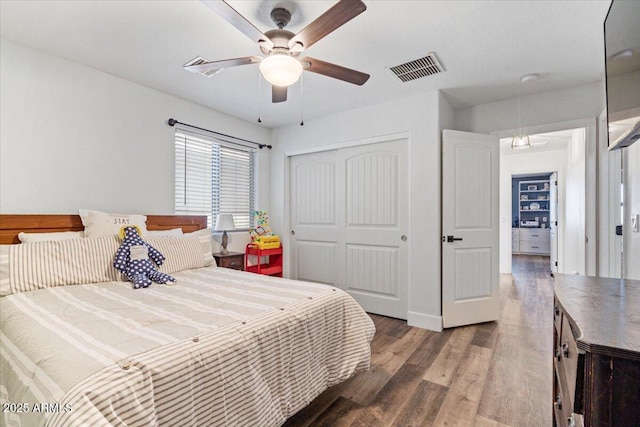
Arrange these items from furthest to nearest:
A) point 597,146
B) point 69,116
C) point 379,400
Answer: point 597,146 < point 69,116 < point 379,400

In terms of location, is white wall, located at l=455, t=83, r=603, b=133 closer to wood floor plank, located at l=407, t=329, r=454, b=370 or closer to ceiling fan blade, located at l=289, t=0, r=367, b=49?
wood floor plank, located at l=407, t=329, r=454, b=370

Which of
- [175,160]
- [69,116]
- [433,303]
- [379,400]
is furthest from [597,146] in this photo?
[69,116]

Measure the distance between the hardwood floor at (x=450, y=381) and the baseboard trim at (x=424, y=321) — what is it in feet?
0.26

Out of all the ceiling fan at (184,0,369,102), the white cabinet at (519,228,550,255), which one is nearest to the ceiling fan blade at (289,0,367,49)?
the ceiling fan at (184,0,369,102)

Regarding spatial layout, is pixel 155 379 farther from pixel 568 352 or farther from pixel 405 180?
pixel 405 180

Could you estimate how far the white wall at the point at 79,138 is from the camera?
7.42ft

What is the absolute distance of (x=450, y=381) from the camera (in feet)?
6.88

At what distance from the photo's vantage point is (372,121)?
353 centimetres

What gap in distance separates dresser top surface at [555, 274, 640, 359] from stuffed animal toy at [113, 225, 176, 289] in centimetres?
227

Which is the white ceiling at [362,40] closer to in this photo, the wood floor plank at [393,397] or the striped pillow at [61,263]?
the striped pillow at [61,263]

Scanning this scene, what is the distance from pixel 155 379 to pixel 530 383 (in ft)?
7.83

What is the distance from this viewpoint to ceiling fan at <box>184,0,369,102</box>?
56.0 inches

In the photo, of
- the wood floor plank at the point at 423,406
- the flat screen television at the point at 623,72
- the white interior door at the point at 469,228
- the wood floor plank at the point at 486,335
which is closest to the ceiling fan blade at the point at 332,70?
the flat screen television at the point at 623,72

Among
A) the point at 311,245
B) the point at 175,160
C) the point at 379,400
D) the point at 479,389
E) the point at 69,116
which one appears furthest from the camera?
the point at 311,245
